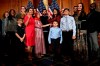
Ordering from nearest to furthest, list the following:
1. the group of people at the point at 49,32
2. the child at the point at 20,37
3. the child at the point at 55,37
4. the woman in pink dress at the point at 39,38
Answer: the group of people at the point at 49,32 → the child at the point at 55,37 → the child at the point at 20,37 → the woman in pink dress at the point at 39,38

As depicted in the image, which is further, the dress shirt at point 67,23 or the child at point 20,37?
the child at point 20,37

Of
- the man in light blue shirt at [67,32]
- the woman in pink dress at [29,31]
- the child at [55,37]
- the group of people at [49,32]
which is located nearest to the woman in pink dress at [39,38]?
the group of people at [49,32]

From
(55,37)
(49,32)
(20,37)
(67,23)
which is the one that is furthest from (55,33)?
(20,37)

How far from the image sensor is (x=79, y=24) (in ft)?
30.3

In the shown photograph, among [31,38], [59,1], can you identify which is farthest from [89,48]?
[59,1]

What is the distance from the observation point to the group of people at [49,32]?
28.8 ft

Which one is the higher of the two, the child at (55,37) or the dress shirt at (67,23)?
the dress shirt at (67,23)

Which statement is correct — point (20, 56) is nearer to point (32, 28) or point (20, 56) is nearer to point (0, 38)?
point (32, 28)

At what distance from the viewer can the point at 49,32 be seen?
9.34 meters

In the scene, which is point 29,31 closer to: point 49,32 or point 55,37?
point 49,32

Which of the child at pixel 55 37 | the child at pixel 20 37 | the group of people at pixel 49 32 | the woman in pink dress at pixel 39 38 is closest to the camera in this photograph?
the group of people at pixel 49 32

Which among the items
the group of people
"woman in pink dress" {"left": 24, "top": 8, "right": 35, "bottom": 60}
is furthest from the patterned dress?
"woman in pink dress" {"left": 24, "top": 8, "right": 35, "bottom": 60}

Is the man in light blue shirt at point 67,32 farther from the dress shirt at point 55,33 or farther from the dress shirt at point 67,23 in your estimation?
the dress shirt at point 55,33

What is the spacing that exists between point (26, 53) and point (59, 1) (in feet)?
18.5
